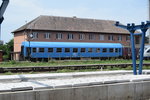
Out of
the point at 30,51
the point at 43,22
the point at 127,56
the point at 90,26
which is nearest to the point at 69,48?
the point at 30,51

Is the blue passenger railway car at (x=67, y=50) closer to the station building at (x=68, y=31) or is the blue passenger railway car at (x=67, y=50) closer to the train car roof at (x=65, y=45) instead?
Answer: the train car roof at (x=65, y=45)

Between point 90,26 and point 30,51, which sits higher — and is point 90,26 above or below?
above

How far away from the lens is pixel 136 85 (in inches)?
335

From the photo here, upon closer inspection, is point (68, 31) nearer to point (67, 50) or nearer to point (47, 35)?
point (47, 35)

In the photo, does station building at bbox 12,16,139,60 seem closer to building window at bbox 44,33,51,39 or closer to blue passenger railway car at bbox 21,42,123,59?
building window at bbox 44,33,51,39

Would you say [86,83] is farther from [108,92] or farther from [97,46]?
[97,46]

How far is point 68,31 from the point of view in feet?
175

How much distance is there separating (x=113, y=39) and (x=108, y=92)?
51804mm

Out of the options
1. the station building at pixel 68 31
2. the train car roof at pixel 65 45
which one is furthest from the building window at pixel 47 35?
the train car roof at pixel 65 45

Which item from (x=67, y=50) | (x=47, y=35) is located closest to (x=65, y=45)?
(x=67, y=50)

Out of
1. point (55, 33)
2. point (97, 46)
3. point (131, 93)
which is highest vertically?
point (55, 33)

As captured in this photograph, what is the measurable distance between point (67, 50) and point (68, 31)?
15.4 metres

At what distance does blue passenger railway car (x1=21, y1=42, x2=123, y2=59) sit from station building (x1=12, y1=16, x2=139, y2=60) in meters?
9.36

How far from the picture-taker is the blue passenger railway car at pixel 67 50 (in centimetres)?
3612
